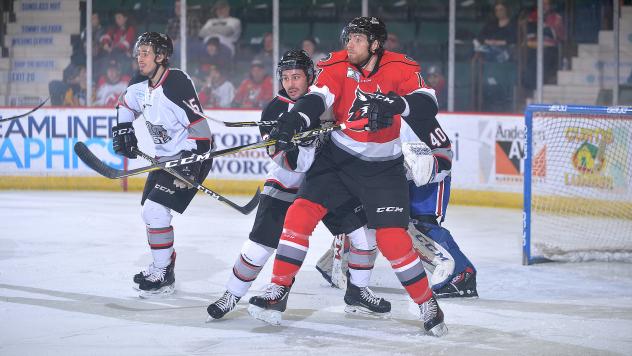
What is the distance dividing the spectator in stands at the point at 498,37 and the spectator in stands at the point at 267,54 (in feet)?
6.17

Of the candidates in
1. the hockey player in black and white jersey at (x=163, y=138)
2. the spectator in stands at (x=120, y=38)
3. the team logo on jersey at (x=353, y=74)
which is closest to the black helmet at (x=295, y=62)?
the team logo on jersey at (x=353, y=74)

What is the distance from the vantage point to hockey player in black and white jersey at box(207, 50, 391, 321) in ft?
14.1

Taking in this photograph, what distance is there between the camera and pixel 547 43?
360 inches

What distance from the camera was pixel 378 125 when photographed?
3896mm

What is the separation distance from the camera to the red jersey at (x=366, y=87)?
13.4ft

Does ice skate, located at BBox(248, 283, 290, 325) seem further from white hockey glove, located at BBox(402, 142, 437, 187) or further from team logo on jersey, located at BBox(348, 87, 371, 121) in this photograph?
white hockey glove, located at BBox(402, 142, 437, 187)

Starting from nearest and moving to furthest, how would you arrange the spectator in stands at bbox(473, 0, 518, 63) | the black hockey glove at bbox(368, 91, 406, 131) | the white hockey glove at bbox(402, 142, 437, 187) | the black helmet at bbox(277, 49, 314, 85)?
the black hockey glove at bbox(368, 91, 406, 131), the black helmet at bbox(277, 49, 314, 85), the white hockey glove at bbox(402, 142, 437, 187), the spectator in stands at bbox(473, 0, 518, 63)

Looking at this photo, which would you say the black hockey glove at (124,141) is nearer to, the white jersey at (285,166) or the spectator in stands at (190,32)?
the white jersey at (285,166)

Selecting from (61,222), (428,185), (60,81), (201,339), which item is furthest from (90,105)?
(201,339)

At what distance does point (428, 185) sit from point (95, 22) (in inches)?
240

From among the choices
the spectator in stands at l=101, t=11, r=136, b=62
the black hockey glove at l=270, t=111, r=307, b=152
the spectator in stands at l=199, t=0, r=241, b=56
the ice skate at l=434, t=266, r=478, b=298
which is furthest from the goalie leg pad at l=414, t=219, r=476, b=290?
the spectator in stands at l=101, t=11, r=136, b=62

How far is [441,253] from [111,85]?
19.7ft

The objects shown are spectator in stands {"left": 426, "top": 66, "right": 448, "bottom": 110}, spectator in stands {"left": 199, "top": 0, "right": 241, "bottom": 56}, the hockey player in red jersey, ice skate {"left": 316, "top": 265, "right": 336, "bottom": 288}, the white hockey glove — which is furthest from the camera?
spectator in stands {"left": 199, "top": 0, "right": 241, "bottom": 56}

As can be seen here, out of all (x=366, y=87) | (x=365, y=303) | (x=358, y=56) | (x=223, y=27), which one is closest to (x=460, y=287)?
(x=365, y=303)
